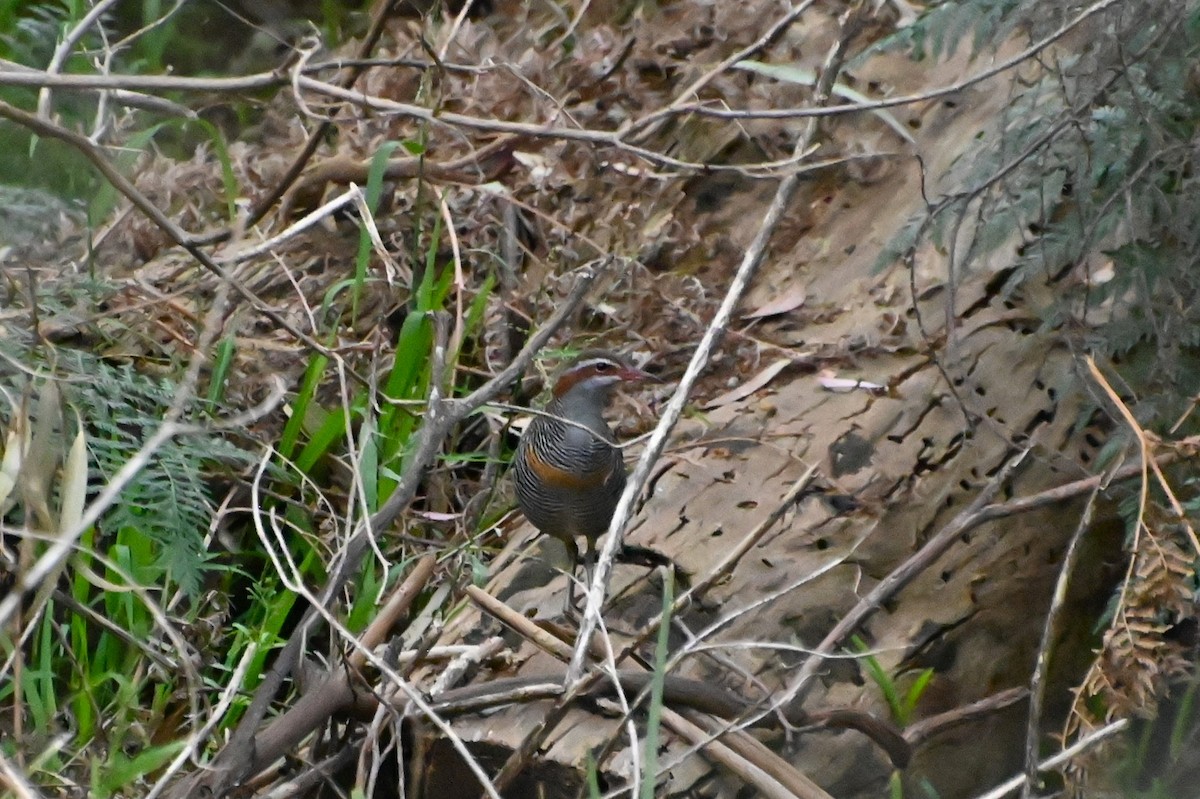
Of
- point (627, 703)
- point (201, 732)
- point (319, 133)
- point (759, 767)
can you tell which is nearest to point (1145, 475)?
point (759, 767)

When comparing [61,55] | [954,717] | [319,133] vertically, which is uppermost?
[61,55]

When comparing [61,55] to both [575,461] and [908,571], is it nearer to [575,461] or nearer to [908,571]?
[575,461]

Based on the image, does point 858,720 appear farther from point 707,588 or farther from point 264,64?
point 264,64

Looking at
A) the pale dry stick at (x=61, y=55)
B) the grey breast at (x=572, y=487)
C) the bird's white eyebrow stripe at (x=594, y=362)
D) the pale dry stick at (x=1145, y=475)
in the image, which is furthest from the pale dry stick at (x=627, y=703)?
the pale dry stick at (x=61, y=55)

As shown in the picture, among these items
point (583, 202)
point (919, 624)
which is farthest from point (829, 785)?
point (583, 202)

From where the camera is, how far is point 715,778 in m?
2.94

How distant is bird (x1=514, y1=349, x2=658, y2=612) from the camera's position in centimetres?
378

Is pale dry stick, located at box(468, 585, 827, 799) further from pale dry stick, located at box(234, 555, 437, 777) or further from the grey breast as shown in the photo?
the grey breast

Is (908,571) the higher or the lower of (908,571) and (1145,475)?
the lower

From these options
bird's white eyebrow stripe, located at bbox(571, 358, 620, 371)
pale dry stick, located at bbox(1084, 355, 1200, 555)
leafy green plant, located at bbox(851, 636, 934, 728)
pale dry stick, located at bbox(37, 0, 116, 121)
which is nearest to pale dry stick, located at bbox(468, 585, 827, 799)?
leafy green plant, located at bbox(851, 636, 934, 728)

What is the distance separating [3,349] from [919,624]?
2.30m

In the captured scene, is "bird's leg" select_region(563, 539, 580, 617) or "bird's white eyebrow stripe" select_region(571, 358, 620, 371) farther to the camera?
"bird's white eyebrow stripe" select_region(571, 358, 620, 371)

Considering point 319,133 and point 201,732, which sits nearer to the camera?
point 201,732

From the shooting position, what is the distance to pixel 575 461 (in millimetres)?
3785
